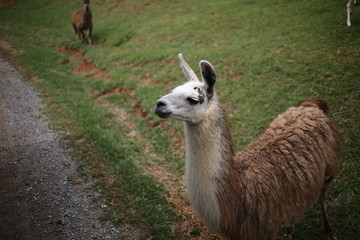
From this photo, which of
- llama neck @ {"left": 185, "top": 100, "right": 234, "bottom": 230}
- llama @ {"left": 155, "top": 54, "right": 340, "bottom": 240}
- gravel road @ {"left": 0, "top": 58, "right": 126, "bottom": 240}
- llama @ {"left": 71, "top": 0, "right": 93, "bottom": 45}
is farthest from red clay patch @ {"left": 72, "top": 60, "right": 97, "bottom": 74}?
llama neck @ {"left": 185, "top": 100, "right": 234, "bottom": 230}

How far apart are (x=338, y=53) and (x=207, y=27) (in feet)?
20.1

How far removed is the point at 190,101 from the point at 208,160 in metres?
0.63

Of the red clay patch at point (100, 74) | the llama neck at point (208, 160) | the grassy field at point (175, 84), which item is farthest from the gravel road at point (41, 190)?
the red clay patch at point (100, 74)

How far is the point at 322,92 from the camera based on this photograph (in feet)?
19.9

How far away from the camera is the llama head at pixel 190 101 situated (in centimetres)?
247

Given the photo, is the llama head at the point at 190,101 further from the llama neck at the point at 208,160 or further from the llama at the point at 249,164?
the llama neck at the point at 208,160

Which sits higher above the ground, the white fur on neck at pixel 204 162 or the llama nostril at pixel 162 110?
the llama nostril at pixel 162 110

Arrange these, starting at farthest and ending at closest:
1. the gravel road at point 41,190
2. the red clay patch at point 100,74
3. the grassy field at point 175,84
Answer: the red clay patch at point 100,74 → the grassy field at point 175,84 → the gravel road at point 41,190

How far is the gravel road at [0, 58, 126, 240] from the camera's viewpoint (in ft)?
11.7

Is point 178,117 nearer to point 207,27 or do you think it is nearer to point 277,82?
point 277,82

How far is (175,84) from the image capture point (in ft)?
25.7

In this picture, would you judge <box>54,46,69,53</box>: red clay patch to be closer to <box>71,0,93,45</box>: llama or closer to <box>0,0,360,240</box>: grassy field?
<box>0,0,360,240</box>: grassy field

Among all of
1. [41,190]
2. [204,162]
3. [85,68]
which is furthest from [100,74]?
[204,162]

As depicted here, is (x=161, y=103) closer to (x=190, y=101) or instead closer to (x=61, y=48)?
(x=190, y=101)
